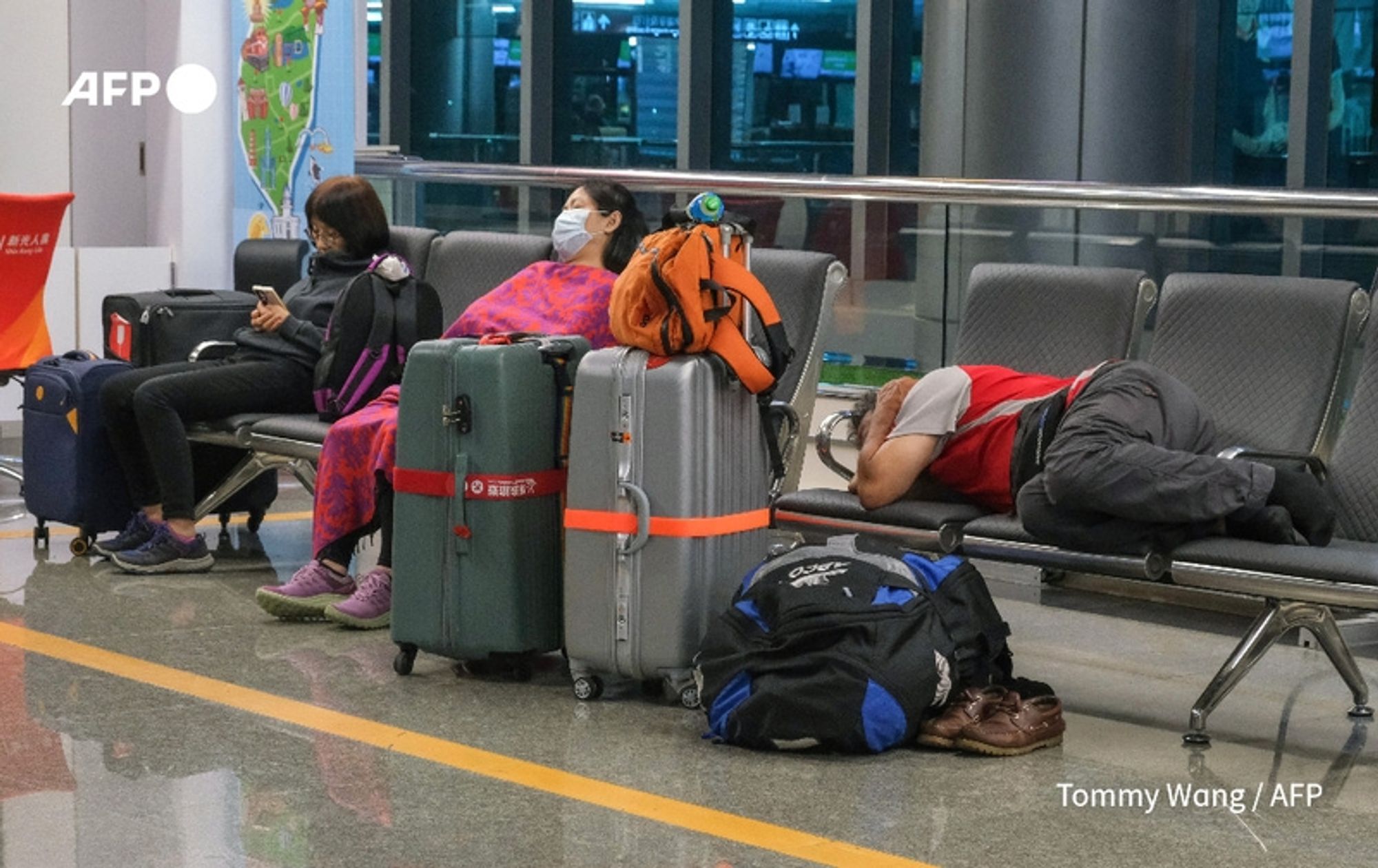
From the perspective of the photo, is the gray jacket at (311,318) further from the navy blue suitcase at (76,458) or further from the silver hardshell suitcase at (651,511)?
the silver hardshell suitcase at (651,511)

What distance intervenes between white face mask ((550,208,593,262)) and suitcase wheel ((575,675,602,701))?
4.38ft

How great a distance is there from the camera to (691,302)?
15.8ft

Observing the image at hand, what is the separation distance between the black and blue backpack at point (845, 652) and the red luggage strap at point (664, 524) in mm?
223

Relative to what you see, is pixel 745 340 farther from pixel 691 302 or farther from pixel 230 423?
pixel 230 423

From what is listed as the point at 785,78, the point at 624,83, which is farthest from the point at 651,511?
the point at 624,83

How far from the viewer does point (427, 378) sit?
202 inches

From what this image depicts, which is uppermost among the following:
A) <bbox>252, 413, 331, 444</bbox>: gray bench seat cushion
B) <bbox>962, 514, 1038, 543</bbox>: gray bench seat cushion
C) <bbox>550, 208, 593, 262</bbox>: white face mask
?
<bbox>550, 208, 593, 262</bbox>: white face mask

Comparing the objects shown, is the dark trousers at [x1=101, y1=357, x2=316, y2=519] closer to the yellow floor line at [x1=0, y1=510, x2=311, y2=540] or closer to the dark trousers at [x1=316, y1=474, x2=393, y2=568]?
the yellow floor line at [x1=0, y1=510, x2=311, y2=540]

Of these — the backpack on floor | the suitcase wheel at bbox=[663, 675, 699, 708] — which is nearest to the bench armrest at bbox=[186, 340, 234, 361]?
the backpack on floor

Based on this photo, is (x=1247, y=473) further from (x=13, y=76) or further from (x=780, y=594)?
(x=13, y=76)

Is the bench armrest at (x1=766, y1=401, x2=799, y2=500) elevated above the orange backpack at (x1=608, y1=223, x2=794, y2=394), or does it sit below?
below

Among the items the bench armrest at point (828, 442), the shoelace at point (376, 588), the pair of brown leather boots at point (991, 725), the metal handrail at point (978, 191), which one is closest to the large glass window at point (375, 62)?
the metal handrail at point (978, 191)

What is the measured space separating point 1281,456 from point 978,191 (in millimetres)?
2403

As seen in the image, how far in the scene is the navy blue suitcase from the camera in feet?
22.5
